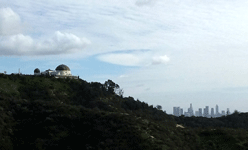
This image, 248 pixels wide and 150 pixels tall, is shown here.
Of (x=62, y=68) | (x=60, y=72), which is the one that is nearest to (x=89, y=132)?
(x=60, y=72)

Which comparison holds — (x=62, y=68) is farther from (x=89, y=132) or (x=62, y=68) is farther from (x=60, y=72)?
(x=89, y=132)

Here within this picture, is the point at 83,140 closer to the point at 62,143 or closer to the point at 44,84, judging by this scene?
the point at 62,143

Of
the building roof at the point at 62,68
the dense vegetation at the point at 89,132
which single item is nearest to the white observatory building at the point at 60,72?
the building roof at the point at 62,68

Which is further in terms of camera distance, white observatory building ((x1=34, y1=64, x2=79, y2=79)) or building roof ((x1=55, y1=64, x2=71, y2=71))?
building roof ((x1=55, y1=64, x2=71, y2=71))

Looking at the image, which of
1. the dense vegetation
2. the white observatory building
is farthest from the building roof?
the dense vegetation

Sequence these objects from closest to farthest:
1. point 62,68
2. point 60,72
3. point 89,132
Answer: point 89,132 < point 60,72 < point 62,68

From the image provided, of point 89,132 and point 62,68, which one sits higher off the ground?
point 62,68

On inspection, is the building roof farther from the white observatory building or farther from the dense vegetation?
the dense vegetation

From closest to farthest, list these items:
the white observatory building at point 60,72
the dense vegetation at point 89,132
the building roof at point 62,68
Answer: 1. the dense vegetation at point 89,132
2. the white observatory building at point 60,72
3. the building roof at point 62,68

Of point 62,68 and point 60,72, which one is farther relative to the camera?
point 62,68

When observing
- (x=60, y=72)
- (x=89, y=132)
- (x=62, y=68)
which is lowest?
(x=89, y=132)

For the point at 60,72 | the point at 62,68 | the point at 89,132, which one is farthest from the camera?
the point at 62,68

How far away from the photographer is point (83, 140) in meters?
39.9

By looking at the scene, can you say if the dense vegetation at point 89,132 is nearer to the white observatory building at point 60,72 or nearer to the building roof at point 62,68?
the white observatory building at point 60,72
